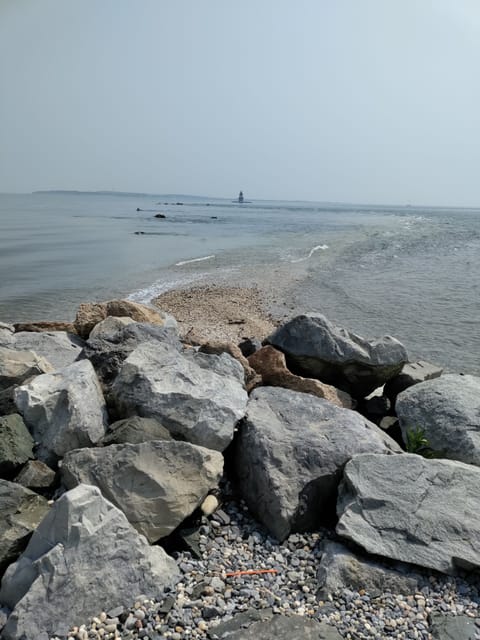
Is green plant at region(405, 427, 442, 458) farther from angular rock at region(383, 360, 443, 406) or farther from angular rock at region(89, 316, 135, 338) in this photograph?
angular rock at region(89, 316, 135, 338)

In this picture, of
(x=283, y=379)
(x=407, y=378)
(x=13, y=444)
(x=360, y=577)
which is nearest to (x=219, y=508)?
(x=360, y=577)

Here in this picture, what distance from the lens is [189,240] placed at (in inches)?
1479

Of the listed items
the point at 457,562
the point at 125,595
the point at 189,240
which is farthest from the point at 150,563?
the point at 189,240

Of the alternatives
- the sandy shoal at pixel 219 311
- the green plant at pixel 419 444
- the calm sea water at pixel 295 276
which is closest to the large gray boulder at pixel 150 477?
the green plant at pixel 419 444

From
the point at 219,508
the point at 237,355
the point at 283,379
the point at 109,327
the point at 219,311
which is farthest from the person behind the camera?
the point at 219,311

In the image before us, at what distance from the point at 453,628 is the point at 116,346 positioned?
4511mm

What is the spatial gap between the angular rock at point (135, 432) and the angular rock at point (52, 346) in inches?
98.1

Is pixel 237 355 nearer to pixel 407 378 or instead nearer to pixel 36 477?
pixel 407 378

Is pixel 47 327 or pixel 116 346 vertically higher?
pixel 116 346

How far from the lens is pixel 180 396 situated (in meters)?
5.00

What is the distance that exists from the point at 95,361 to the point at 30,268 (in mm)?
18568

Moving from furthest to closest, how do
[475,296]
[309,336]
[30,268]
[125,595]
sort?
[30,268] → [475,296] → [309,336] → [125,595]

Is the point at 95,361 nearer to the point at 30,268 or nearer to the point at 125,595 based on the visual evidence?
the point at 125,595

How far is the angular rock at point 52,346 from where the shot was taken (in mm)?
7012
